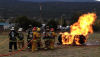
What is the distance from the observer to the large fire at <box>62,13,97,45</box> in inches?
634

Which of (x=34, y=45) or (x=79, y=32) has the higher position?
(x=79, y=32)

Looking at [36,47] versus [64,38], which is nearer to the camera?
[36,47]

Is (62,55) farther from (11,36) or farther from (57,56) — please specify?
(11,36)

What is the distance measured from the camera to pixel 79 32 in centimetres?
1669

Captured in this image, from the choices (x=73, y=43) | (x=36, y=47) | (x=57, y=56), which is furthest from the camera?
(x=73, y=43)

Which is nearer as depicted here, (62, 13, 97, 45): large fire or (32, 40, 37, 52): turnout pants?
(32, 40, 37, 52): turnout pants

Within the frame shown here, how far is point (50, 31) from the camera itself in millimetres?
14664

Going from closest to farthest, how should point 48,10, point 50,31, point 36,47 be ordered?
1. point 36,47
2. point 50,31
3. point 48,10

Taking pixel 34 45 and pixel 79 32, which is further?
pixel 79 32

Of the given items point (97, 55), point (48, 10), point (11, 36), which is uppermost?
point (48, 10)

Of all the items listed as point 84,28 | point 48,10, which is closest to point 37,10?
point 48,10

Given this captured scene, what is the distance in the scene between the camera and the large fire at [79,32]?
52.9 feet

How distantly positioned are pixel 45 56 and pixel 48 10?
108 metres

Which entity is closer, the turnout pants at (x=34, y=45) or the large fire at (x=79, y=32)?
the turnout pants at (x=34, y=45)
